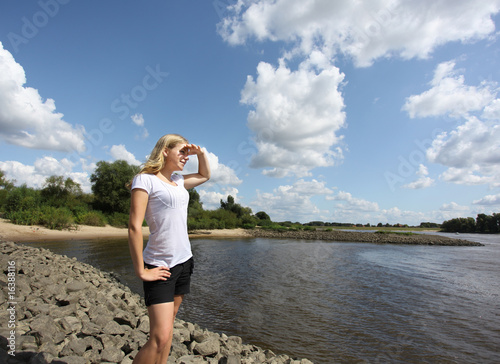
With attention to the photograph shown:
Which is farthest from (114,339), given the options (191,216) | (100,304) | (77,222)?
(191,216)

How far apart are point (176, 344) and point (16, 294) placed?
358 cm

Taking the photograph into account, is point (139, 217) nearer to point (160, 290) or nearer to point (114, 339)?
point (160, 290)

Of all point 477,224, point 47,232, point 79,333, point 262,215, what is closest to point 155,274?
point 79,333

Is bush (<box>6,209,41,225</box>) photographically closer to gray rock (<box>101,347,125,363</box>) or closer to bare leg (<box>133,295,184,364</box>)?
gray rock (<box>101,347,125,363</box>)

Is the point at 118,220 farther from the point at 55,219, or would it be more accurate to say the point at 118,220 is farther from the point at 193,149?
the point at 193,149

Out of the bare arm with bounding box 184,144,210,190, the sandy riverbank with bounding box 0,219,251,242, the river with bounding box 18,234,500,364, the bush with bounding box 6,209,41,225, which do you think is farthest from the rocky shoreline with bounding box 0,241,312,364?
the bush with bounding box 6,209,41,225

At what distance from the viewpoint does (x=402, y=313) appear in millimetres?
8156

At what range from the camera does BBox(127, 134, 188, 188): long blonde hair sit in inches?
93.9

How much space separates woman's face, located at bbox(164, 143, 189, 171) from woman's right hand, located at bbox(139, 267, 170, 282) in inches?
37.2

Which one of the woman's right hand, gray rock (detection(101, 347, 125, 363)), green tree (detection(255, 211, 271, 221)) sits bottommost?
gray rock (detection(101, 347, 125, 363))

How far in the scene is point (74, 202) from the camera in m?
39.3

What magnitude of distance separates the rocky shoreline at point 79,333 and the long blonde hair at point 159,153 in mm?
2636

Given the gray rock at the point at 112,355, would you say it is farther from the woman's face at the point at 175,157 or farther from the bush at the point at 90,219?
the bush at the point at 90,219

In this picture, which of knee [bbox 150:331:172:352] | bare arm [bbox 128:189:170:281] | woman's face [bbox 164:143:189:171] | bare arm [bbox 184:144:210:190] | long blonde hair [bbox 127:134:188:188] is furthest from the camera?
bare arm [bbox 184:144:210:190]
